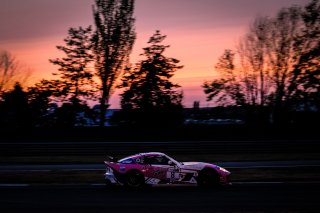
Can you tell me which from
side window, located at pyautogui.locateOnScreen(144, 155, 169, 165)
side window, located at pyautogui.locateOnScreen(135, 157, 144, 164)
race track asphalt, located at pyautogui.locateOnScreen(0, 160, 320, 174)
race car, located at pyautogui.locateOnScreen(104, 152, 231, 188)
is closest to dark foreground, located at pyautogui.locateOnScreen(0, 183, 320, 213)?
race car, located at pyautogui.locateOnScreen(104, 152, 231, 188)

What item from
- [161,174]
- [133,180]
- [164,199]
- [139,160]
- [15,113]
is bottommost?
[164,199]

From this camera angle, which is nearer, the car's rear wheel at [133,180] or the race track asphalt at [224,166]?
the car's rear wheel at [133,180]

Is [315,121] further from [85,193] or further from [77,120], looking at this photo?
[85,193]

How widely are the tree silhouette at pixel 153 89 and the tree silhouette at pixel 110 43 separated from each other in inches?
69.2

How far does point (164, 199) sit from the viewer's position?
13055 millimetres

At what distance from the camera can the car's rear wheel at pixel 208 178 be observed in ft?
51.3

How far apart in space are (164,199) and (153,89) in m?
31.4

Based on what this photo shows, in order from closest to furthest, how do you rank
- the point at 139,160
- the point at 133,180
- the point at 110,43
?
the point at 133,180 < the point at 139,160 < the point at 110,43

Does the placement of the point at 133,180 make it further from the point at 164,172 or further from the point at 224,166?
the point at 224,166

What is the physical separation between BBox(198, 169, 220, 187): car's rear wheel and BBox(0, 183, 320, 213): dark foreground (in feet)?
1.18

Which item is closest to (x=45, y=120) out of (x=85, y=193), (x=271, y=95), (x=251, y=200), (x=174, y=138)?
(x=174, y=138)

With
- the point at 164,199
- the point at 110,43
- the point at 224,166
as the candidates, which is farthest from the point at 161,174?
the point at 110,43

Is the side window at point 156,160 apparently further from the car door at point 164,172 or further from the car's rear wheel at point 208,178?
the car's rear wheel at point 208,178

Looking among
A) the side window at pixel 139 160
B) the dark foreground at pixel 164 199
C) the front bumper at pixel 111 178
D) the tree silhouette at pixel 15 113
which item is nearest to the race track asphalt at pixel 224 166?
the dark foreground at pixel 164 199
